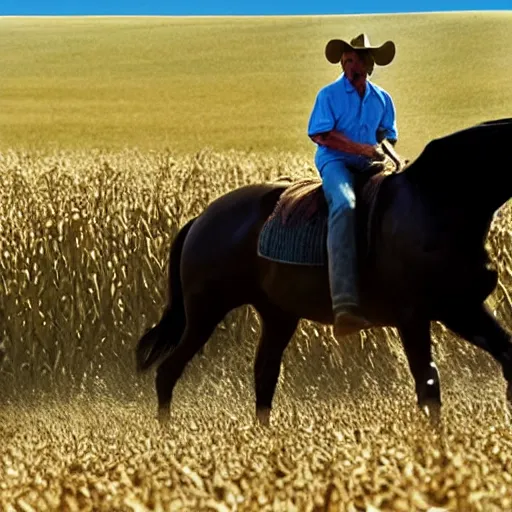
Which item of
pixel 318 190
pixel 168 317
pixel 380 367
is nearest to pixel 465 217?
pixel 318 190

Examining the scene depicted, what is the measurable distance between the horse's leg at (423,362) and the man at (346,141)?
0.37m

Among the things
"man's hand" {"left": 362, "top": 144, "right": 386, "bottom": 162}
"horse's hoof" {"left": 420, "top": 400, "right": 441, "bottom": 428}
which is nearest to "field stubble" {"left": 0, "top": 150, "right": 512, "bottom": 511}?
"horse's hoof" {"left": 420, "top": 400, "right": 441, "bottom": 428}

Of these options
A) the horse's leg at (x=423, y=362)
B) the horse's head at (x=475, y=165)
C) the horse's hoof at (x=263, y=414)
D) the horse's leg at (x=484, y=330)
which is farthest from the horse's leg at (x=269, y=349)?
the horse's head at (x=475, y=165)

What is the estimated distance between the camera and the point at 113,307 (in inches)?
394

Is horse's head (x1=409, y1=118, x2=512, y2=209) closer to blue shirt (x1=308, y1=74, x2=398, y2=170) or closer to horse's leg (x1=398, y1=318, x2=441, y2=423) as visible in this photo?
blue shirt (x1=308, y1=74, x2=398, y2=170)

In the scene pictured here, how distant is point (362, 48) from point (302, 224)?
1.11m

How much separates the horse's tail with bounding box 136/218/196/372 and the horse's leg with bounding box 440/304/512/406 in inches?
91.4

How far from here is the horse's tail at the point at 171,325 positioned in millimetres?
7457

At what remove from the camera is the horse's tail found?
7.46 meters

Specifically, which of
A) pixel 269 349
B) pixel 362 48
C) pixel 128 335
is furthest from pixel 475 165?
pixel 128 335

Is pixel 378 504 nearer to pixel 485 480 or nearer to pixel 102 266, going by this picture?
pixel 485 480

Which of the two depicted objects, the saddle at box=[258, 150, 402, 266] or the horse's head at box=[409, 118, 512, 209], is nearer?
the horse's head at box=[409, 118, 512, 209]

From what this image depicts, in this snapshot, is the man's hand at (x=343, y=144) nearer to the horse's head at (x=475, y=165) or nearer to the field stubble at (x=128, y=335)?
the horse's head at (x=475, y=165)

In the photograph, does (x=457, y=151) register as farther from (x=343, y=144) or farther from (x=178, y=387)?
(x=178, y=387)
